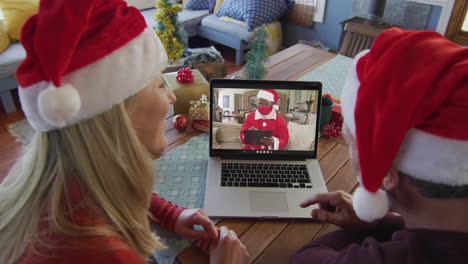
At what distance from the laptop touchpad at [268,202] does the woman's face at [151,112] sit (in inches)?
12.3

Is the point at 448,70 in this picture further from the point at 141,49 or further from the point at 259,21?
the point at 259,21

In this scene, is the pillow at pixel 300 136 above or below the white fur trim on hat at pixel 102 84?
below

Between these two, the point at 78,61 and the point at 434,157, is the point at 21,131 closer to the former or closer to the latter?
the point at 78,61

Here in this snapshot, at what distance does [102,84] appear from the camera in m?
0.60

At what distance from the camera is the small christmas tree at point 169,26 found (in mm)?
2689

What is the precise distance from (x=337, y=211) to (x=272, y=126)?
337 millimetres

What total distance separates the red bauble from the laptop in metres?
0.27

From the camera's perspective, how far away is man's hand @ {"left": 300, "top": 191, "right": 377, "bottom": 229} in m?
0.84

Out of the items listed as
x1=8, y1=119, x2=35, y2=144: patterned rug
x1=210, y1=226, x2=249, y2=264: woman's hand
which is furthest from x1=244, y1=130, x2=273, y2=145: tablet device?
x1=8, y1=119, x2=35, y2=144: patterned rug

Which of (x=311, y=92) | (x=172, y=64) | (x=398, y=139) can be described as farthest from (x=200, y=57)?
(x=398, y=139)

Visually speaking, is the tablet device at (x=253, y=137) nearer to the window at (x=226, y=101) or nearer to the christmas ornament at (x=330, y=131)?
the window at (x=226, y=101)

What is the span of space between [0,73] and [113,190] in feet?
8.53

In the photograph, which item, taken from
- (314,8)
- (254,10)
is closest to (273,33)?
(254,10)

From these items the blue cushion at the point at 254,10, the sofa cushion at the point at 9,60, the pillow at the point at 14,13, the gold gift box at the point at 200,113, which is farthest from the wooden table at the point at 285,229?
the blue cushion at the point at 254,10
